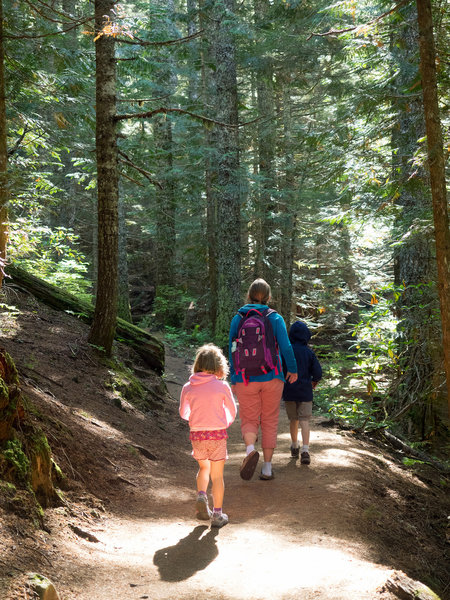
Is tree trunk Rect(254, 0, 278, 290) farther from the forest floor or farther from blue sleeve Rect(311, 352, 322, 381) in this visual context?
blue sleeve Rect(311, 352, 322, 381)

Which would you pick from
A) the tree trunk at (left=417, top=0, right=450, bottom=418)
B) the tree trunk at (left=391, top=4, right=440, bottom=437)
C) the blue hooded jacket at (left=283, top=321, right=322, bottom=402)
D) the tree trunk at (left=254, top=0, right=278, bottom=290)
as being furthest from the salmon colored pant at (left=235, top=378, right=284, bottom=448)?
the tree trunk at (left=254, top=0, right=278, bottom=290)

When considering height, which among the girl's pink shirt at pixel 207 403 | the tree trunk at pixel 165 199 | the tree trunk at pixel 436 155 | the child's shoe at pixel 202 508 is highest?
the tree trunk at pixel 165 199

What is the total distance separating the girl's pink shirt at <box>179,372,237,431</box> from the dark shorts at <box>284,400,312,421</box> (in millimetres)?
2280

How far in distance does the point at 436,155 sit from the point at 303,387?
11.6 feet

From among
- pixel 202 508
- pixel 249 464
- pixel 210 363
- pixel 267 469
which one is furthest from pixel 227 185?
pixel 202 508

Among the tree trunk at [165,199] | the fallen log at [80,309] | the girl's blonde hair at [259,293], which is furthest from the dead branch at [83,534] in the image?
the tree trunk at [165,199]

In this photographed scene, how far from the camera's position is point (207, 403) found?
16.5ft

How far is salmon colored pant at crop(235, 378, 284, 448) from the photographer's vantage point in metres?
6.35

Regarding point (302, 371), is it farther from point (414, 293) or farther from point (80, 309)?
point (80, 309)

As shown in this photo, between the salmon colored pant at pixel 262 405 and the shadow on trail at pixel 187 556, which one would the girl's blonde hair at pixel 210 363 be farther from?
the shadow on trail at pixel 187 556

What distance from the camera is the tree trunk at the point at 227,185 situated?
54.0ft

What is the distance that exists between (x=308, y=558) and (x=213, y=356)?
199 centimetres

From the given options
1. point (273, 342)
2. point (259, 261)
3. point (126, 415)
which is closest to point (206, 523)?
point (273, 342)

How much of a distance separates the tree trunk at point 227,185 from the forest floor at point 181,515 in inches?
296
